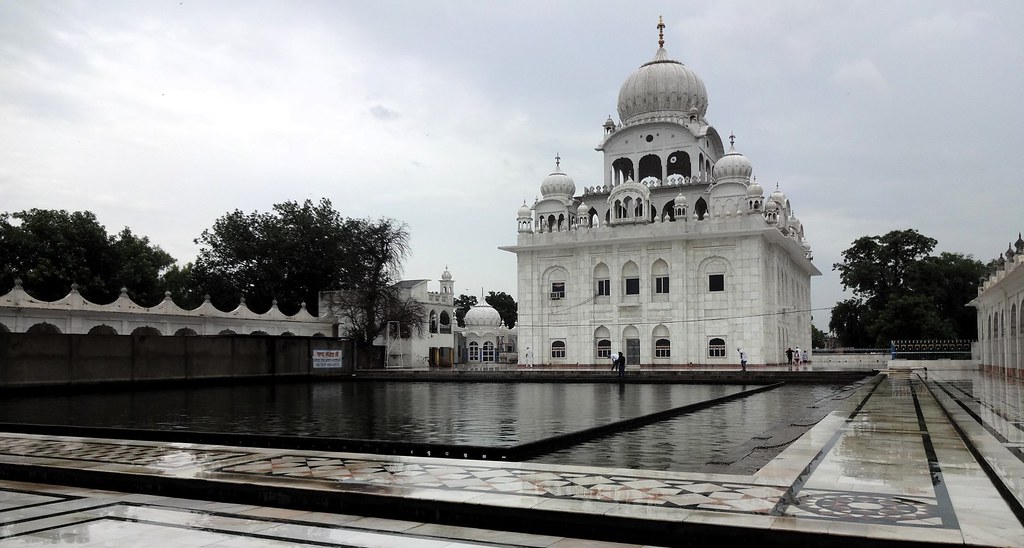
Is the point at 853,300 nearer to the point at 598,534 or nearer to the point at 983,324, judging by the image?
the point at 983,324

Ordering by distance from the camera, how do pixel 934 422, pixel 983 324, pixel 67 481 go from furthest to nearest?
pixel 983 324, pixel 934 422, pixel 67 481

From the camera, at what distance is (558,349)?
1656 inches

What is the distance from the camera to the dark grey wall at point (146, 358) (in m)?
19.8

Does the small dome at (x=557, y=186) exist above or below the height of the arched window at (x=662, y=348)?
above

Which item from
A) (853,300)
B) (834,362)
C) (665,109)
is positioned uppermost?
(665,109)

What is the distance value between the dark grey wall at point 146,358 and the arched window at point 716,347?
19.1m

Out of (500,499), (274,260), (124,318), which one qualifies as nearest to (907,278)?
(274,260)

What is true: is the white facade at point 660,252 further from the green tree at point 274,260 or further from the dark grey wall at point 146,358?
the dark grey wall at point 146,358

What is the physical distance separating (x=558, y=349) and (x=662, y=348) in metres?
5.82

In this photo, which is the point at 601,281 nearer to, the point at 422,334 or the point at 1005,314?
the point at 422,334

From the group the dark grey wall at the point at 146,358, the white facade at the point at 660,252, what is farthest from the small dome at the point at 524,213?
the dark grey wall at the point at 146,358

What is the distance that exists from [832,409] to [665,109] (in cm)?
3529

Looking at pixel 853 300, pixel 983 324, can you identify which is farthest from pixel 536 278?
pixel 853 300

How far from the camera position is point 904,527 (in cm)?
430
